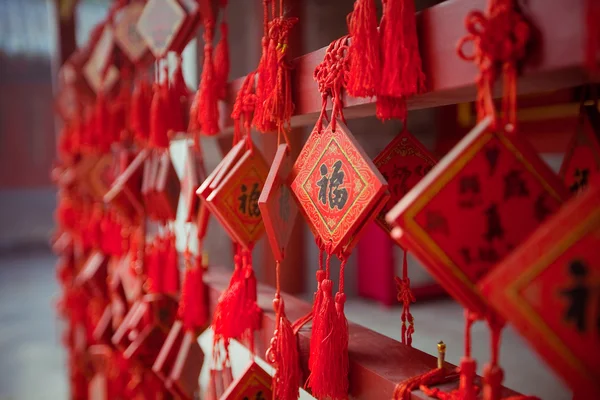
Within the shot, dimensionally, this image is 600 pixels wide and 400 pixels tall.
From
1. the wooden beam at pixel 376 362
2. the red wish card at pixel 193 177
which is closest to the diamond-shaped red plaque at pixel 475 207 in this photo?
the wooden beam at pixel 376 362

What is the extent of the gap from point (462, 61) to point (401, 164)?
21cm

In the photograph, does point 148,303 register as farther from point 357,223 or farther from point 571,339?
point 571,339

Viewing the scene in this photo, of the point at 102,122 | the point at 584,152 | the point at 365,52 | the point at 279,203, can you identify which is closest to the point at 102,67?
the point at 102,122

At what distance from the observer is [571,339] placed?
34 cm

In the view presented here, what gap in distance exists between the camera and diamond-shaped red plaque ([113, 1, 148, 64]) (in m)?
1.19

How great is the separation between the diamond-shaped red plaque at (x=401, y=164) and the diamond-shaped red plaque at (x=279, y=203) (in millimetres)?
110

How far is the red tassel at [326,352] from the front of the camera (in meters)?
0.58

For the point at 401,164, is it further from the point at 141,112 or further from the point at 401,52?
the point at 141,112

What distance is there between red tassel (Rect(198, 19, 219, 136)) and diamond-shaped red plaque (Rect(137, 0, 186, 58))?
0.09 metres

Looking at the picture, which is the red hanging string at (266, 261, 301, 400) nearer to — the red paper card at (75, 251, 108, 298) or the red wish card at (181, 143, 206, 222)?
the red wish card at (181, 143, 206, 222)

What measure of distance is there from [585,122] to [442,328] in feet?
2.76

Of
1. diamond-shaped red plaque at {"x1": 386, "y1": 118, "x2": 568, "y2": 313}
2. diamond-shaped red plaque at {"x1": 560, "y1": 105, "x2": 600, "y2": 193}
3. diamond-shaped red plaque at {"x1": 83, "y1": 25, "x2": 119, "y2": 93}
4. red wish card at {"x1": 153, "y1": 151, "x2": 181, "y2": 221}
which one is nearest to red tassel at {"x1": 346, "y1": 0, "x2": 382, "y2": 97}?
diamond-shaped red plaque at {"x1": 386, "y1": 118, "x2": 568, "y2": 313}

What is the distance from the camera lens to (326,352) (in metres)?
0.58

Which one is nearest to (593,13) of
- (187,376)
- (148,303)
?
(187,376)
